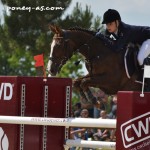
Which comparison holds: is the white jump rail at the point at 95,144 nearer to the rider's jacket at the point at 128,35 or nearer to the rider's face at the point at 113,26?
the rider's jacket at the point at 128,35

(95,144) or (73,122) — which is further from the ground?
(73,122)

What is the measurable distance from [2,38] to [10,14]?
0.81m

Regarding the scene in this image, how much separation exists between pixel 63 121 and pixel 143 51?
2357mm

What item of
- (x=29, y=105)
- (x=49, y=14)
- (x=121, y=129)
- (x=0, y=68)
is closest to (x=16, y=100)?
(x=29, y=105)

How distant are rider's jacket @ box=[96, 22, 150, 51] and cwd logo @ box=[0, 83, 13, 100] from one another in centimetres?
205

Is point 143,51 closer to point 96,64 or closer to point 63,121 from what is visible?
point 96,64

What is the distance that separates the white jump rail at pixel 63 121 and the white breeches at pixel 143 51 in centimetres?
232

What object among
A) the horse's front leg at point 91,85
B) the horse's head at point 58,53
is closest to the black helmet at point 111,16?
the horse's head at point 58,53

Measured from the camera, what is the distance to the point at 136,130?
375cm

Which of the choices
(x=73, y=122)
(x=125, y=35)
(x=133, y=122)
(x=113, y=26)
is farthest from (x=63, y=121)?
(x=113, y=26)

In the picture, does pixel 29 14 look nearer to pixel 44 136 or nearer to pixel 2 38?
pixel 2 38

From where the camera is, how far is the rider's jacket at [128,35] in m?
6.39

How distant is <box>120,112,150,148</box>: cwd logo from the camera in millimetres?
3738

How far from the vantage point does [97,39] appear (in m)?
6.71
